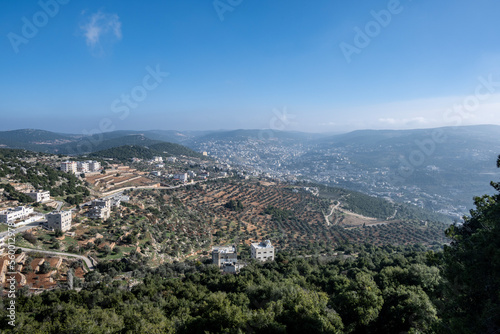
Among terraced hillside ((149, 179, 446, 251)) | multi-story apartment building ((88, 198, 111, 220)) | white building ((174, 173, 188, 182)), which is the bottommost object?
terraced hillside ((149, 179, 446, 251))

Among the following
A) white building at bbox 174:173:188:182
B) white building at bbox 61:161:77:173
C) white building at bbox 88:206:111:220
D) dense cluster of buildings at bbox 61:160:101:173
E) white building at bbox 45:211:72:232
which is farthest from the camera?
white building at bbox 174:173:188:182

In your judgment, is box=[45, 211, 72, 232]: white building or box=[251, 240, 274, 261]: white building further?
box=[251, 240, 274, 261]: white building

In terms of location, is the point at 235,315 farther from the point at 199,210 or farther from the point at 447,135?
the point at 447,135

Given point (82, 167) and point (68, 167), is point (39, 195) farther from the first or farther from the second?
point (82, 167)

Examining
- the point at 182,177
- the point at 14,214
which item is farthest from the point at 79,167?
the point at 14,214

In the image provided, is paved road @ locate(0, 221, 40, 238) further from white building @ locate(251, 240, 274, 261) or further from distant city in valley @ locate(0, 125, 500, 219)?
distant city in valley @ locate(0, 125, 500, 219)

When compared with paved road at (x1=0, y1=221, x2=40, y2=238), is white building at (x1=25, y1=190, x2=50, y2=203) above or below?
above

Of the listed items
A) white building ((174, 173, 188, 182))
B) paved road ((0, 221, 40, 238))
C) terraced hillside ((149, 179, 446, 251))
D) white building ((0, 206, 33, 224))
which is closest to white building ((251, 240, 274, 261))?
terraced hillside ((149, 179, 446, 251))

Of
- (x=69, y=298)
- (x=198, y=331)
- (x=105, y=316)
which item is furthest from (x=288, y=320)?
(x=69, y=298)
